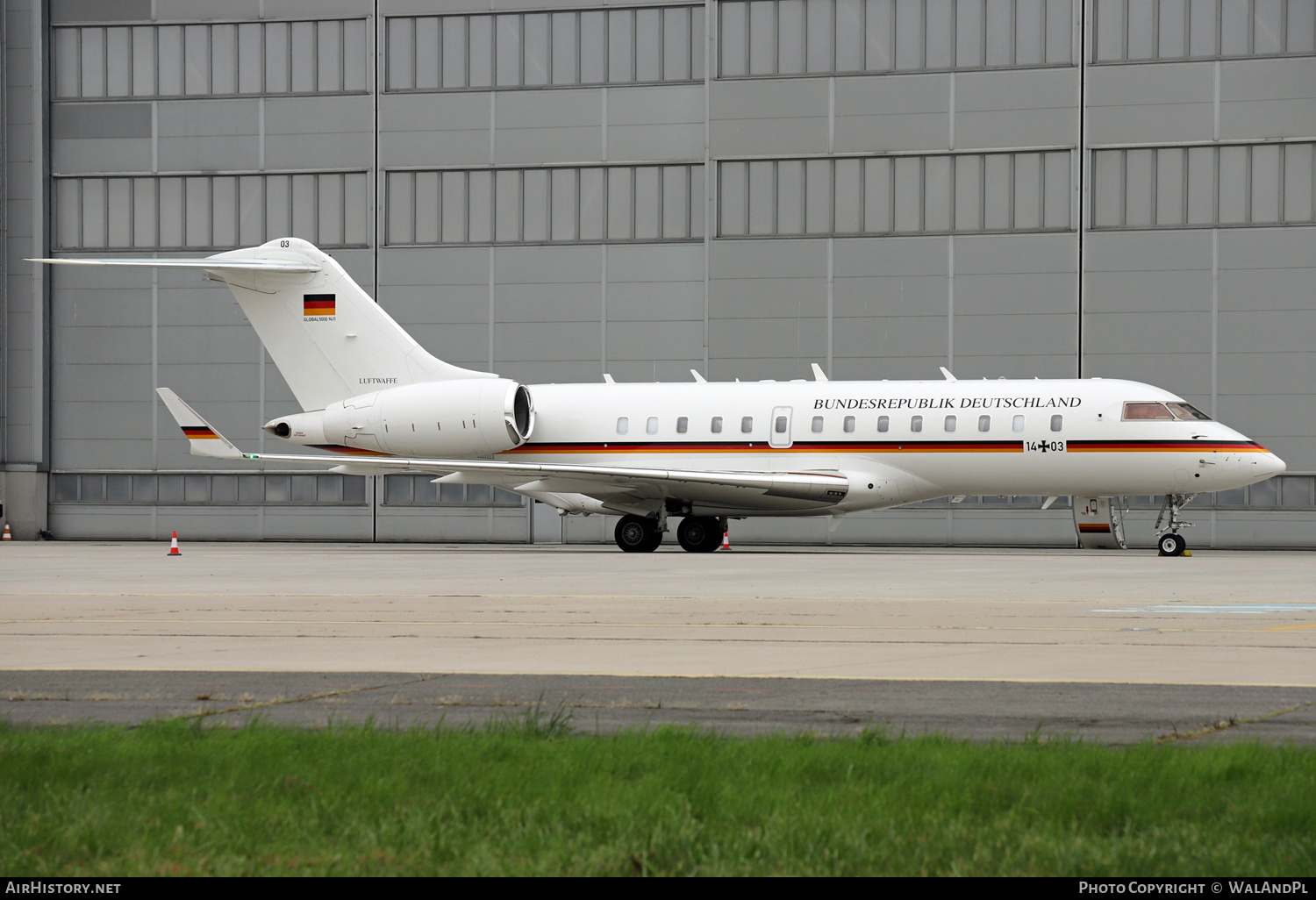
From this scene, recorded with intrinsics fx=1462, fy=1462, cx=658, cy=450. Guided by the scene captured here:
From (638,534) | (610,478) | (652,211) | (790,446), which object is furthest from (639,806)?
(652,211)

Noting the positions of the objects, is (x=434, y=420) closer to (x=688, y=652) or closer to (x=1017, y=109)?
(x=1017, y=109)

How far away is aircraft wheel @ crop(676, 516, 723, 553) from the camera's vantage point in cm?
3094

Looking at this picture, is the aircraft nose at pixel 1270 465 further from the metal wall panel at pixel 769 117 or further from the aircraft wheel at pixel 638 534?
the metal wall panel at pixel 769 117

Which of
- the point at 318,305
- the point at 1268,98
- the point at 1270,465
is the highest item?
the point at 1268,98

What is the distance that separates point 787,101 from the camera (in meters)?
40.2

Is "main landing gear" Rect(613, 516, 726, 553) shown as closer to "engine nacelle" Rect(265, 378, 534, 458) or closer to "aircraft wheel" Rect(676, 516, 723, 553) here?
"aircraft wheel" Rect(676, 516, 723, 553)

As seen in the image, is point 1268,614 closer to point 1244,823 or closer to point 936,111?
point 1244,823

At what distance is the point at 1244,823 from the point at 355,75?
40.9 meters

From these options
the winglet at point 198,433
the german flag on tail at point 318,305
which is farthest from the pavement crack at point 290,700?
the german flag on tail at point 318,305

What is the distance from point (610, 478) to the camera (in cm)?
2883

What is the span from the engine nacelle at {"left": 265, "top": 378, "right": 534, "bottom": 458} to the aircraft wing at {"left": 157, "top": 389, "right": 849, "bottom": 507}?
57 centimetres

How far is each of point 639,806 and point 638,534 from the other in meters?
25.8
